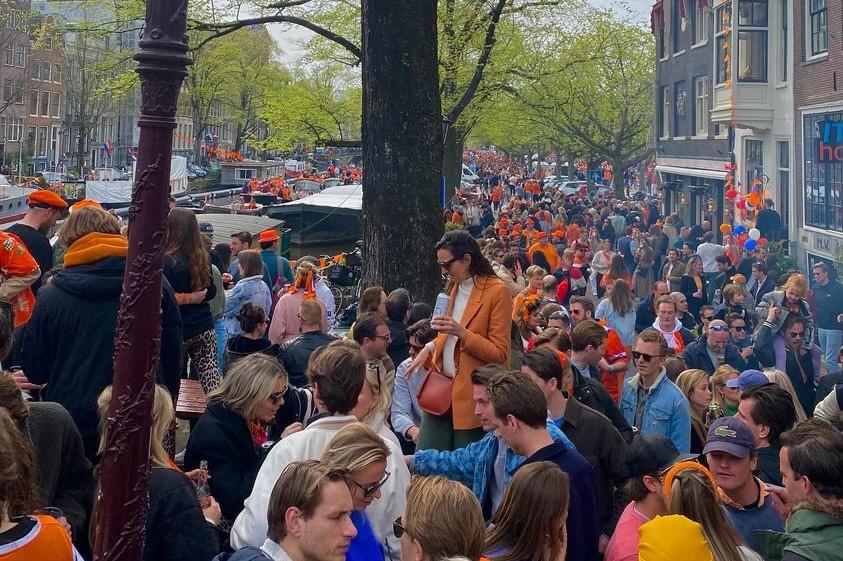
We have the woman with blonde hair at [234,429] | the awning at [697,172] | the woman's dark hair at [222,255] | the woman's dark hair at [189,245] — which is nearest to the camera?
the woman with blonde hair at [234,429]

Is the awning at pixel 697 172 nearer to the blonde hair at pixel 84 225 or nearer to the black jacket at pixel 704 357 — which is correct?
the black jacket at pixel 704 357

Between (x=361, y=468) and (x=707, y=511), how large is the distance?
1.26 meters

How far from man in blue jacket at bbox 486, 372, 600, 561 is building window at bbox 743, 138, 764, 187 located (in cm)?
2523

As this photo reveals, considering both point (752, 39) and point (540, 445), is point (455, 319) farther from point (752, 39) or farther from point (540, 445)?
point (752, 39)

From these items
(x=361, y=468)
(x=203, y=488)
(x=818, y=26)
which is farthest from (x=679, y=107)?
(x=361, y=468)

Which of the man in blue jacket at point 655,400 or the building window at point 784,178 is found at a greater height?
the building window at point 784,178

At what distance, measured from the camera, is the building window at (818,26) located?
22266 mm

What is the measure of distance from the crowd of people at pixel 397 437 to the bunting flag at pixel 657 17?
35427mm

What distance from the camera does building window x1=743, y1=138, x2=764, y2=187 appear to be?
2781 centimetres

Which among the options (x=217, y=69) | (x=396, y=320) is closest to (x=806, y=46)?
(x=396, y=320)

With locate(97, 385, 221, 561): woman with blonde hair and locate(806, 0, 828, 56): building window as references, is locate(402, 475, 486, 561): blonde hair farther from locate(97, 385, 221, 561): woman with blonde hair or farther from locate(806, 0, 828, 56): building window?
locate(806, 0, 828, 56): building window

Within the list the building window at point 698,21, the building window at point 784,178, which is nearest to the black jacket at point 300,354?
the building window at point 784,178

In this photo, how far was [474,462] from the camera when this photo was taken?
4.54m

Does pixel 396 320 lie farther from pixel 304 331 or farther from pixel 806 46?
pixel 806 46
